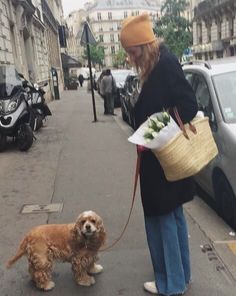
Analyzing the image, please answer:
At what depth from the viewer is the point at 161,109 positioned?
10.5 ft

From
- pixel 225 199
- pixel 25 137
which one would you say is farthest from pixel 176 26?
pixel 225 199

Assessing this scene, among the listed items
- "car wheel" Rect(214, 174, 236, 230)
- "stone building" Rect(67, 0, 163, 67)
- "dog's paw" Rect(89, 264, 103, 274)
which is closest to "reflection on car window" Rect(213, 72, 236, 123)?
"car wheel" Rect(214, 174, 236, 230)

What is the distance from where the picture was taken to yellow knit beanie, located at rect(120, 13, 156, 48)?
3.15 meters

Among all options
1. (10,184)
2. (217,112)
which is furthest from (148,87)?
(10,184)

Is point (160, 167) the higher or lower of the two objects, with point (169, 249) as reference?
higher

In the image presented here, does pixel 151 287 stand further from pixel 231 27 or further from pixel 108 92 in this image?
pixel 231 27

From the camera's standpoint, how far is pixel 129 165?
26.8 ft

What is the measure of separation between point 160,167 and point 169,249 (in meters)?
0.64

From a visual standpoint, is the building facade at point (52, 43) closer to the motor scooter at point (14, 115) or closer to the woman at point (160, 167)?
the motor scooter at point (14, 115)

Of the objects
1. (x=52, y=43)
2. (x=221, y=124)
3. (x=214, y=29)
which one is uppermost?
(x=214, y=29)

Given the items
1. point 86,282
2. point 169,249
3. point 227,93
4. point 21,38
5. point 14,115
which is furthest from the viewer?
point 21,38

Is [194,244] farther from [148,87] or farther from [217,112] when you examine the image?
[148,87]

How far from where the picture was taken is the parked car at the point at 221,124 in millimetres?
4836

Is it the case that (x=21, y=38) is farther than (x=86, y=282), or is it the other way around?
(x=21, y=38)
